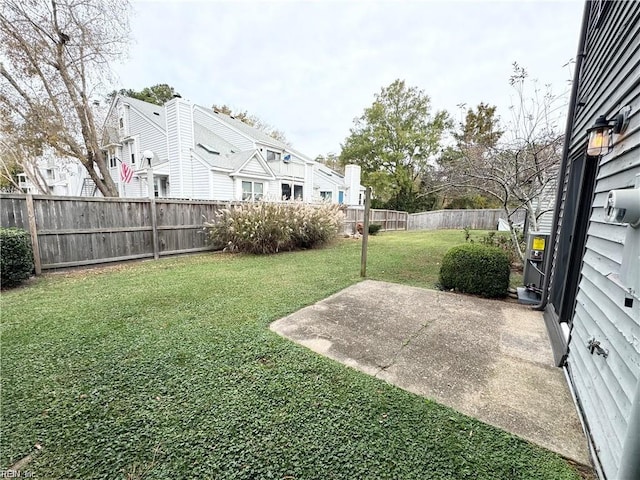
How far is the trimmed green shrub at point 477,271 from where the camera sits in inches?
163

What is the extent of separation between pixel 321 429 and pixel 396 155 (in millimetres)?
22169

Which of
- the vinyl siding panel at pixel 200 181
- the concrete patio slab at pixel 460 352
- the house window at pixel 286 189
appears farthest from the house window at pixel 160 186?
the concrete patio slab at pixel 460 352

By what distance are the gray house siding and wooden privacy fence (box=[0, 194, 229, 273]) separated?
7.50m

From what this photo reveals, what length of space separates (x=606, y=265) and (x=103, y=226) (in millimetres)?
7771

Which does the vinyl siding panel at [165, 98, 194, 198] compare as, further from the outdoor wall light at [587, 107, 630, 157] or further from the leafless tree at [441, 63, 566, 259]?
the outdoor wall light at [587, 107, 630, 157]

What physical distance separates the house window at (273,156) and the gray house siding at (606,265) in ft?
49.2

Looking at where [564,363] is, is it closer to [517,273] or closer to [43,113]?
[517,273]

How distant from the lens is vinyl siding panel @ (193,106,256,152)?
1548cm

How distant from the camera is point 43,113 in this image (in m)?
10.2

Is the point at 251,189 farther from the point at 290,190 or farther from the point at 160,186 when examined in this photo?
the point at 160,186

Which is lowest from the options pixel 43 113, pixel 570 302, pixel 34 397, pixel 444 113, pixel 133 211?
pixel 34 397

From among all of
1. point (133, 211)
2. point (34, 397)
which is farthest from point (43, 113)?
point (34, 397)

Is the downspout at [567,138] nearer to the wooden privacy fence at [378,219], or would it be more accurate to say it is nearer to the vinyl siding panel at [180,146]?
the wooden privacy fence at [378,219]

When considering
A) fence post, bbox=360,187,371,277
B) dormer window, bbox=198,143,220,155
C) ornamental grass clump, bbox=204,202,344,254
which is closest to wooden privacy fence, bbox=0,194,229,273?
ornamental grass clump, bbox=204,202,344,254
